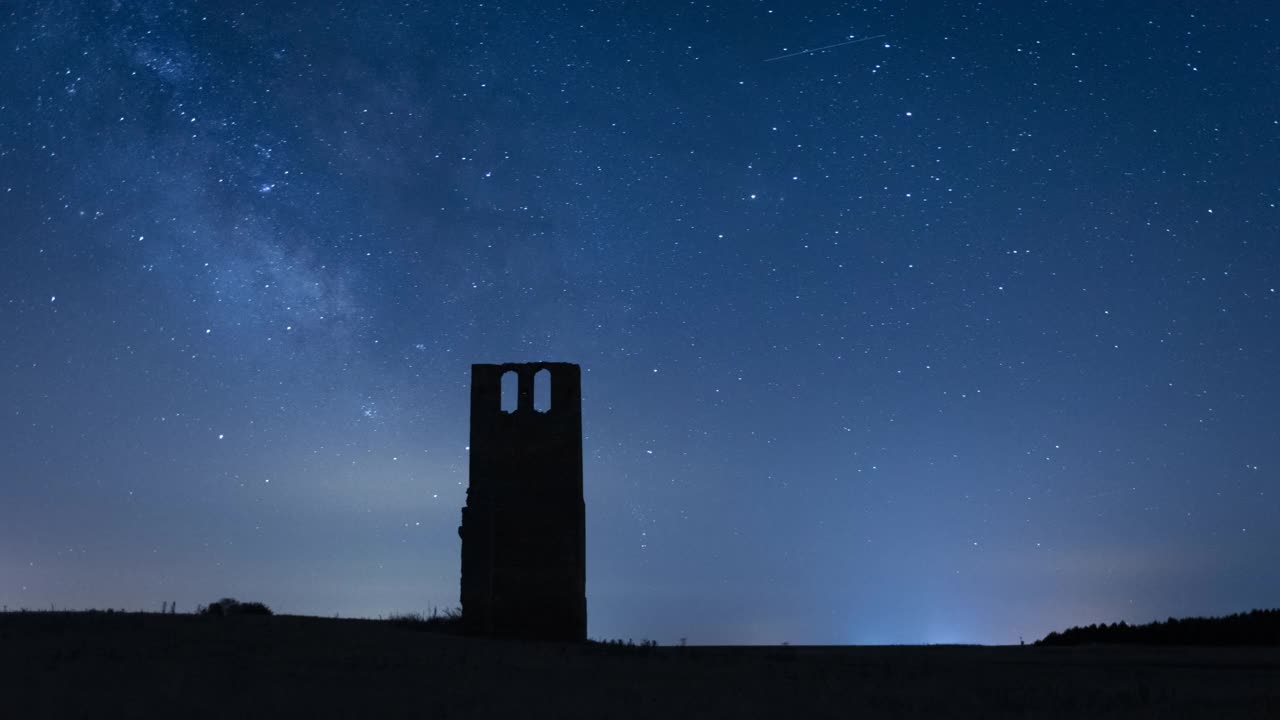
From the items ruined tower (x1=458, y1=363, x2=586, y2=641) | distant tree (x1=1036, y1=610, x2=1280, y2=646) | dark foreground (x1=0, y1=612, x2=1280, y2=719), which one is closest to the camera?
dark foreground (x1=0, y1=612, x2=1280, y2=719)

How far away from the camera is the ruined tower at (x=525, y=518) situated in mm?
21266

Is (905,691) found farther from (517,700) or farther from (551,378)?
(551,378)

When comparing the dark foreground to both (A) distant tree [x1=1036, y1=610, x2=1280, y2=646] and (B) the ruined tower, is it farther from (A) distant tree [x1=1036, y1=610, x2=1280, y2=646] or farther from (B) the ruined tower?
(A) distant tree [x1=1036, y1=610, x2=1280, y2=646]

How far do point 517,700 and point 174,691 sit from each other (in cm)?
346

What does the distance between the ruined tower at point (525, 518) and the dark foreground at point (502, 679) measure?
357cm

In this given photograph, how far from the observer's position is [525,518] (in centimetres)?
2161

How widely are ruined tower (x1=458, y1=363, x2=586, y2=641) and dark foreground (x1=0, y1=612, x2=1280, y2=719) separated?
3.57 m

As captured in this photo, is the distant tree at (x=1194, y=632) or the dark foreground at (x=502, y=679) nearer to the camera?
the dark foreground at (x=502, y=679)

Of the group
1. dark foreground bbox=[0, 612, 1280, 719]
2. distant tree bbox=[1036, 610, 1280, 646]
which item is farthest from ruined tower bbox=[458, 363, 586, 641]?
distant tree bbox=[1036, 610, 1280, 646]

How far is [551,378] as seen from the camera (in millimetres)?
22406

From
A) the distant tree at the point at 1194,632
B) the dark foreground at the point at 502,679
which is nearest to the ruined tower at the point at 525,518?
the dark foreground at the point at 502,679

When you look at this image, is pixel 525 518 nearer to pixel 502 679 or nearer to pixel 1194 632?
pixel 502 679

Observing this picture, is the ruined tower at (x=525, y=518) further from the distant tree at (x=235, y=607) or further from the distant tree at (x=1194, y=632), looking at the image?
the distant tree at (x=1194, y=632)

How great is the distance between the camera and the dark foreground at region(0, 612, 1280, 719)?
34.4 feet
